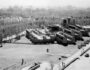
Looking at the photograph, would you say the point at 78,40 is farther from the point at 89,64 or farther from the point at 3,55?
the point at 89,64

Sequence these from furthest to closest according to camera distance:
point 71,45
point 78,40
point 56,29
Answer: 1. point 56,29
2. point 78,40
3. point 71,45

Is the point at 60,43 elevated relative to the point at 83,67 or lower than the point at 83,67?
lower

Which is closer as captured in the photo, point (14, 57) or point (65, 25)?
point (14, 57)

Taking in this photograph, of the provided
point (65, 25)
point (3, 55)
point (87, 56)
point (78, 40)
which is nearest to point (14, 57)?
point (3, 55)

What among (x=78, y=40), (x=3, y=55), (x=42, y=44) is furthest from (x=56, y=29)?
(x=3, y=55)

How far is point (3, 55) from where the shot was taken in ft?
113

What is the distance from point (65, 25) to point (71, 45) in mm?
25395

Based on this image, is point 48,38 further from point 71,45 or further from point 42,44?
point 71,45

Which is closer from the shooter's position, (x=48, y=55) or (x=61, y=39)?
(x=48, y=55)

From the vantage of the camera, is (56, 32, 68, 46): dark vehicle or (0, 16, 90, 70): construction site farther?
(56, 32, 68, 46): dark vehicle

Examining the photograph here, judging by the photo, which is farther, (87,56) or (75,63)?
(87,56)

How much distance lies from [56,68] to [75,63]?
277cm

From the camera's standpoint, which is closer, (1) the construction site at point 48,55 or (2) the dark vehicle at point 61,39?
(1) the construction site at point 48,55

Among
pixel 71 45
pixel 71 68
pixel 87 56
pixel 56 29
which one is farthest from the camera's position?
pixel 56 29
